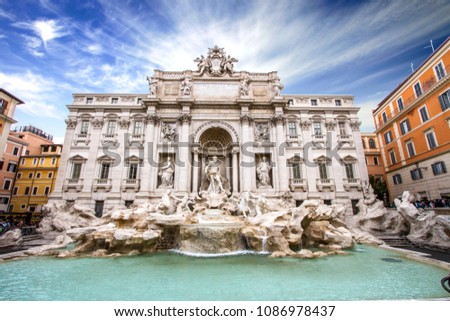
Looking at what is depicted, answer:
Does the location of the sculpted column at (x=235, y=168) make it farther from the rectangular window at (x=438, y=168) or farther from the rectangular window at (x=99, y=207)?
the rectangular window at (x=438, y=168)

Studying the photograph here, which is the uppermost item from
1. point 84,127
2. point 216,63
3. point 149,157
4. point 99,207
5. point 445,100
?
point 216,63

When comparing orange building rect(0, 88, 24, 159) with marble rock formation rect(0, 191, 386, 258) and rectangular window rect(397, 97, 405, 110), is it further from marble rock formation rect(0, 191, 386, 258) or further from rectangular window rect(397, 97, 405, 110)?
rectangular window rect(397, 97, 405, 110)

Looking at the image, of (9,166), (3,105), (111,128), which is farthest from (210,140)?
(9,166)

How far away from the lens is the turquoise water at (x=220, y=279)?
4211mm

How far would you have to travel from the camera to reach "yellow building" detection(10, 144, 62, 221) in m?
24.0

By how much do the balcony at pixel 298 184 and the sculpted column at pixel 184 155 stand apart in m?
8.85

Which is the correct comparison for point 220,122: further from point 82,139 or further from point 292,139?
point 82,139

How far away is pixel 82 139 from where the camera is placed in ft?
58.0

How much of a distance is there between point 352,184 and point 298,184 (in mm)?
4792

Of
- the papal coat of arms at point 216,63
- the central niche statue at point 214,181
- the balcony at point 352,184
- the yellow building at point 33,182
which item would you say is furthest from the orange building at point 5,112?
the balcony at point 352,184

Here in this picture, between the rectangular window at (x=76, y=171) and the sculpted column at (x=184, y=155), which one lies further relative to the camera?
the rectangular window at (x=76, y=171)
